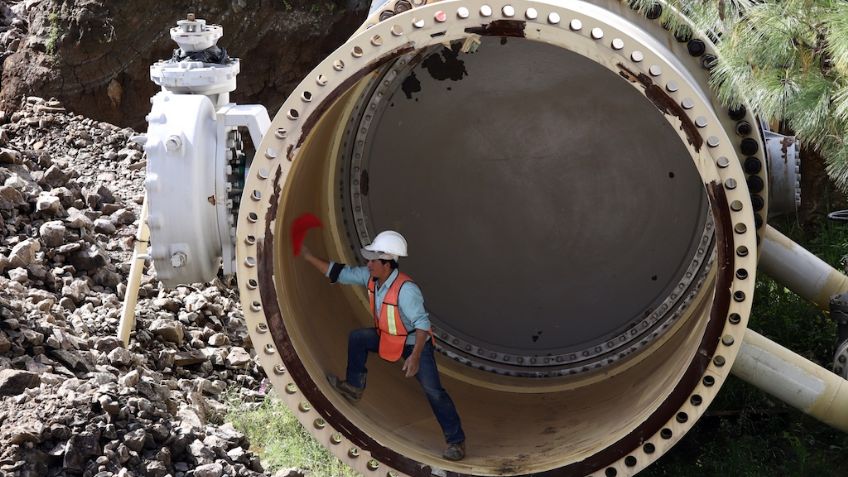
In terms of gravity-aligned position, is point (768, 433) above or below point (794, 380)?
below

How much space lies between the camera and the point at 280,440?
5.27 meters

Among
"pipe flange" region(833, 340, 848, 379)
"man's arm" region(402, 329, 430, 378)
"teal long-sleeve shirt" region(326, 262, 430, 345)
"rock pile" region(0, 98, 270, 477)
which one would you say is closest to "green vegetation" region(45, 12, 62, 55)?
"rock pile" region(0, 98, 270, 477)

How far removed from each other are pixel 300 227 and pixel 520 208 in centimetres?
134

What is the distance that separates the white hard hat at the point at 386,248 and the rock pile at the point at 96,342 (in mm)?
1051

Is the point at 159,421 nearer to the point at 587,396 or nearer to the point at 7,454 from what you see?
the point at 7,454

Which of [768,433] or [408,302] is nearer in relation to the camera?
[408,302]

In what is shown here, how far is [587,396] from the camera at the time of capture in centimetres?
520

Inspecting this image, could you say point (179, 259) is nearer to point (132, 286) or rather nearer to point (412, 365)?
point (132, 286)

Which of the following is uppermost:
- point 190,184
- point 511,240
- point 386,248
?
point 190,184

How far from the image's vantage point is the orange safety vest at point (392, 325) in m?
4.71

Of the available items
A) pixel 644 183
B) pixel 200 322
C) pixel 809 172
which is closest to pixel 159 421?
pixel 200 322

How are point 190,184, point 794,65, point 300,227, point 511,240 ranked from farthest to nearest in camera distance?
point 511,240 < point 300,227 < point 190,184 < point 794,65

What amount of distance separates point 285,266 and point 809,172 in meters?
4.01

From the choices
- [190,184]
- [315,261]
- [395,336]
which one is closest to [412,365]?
[395,336]
